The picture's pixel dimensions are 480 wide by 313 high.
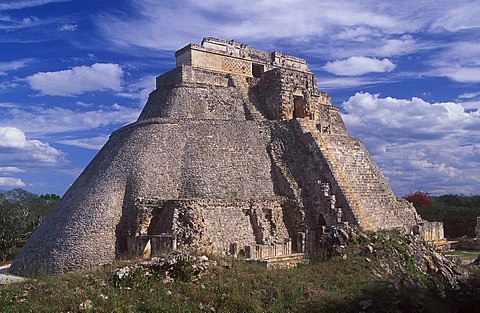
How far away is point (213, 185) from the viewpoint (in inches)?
854

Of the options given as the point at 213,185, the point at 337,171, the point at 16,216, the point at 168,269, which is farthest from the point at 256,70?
the point at 168,269

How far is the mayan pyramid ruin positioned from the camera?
1991cm

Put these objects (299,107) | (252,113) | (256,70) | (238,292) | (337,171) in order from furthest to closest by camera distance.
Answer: (256,70) → (299,107) → (252,113) → (337,171) → (238,292)

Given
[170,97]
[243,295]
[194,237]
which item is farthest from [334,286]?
[170,97]

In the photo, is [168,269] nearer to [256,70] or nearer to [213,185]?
[213,185]

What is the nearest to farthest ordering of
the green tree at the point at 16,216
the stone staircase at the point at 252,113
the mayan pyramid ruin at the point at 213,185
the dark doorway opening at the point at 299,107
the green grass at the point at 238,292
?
the green grass at the point at 238,292, the mayan pyramid ruin at the point at 213,185, the stone staircase at the point at 252,113, the dark doorway opening at the point at 299,107, the green tree at the point at 16,216

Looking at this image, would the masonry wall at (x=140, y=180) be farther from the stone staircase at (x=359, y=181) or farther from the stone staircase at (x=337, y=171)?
the stone staircase at (x=359, y=181)

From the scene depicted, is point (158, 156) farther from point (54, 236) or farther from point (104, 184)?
point (54, 236)

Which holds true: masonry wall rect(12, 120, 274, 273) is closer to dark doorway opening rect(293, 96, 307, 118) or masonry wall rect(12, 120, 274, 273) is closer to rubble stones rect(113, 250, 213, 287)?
dark doorway opening rect(293, 96, 307, 118)

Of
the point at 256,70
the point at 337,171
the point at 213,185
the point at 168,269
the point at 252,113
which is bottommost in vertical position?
the point at 168,269

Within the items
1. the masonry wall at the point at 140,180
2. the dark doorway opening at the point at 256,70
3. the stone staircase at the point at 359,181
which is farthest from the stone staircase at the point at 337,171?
the dark doorway opening at the point at 256,70

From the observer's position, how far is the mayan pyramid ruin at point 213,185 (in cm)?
1991

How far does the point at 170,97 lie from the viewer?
26.3 m

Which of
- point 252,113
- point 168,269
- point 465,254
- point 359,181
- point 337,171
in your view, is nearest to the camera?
point 168,269
